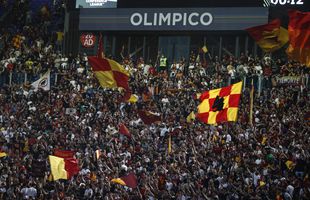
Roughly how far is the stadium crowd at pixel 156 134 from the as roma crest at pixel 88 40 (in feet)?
3.03

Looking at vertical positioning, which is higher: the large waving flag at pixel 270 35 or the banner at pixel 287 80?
the large waving flag at pixel 270 35

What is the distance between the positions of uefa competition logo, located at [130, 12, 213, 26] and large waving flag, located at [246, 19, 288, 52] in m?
15.1

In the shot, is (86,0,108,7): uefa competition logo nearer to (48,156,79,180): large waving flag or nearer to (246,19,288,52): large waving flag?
(48,156,79,180): large waving flag

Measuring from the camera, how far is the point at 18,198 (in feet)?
99.7

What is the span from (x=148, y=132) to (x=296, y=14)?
10630 millimetres

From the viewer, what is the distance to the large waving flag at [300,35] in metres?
22.6

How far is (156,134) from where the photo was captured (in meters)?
31.7

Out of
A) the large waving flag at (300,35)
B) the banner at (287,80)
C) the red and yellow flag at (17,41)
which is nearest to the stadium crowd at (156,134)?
the banner at (287,80)

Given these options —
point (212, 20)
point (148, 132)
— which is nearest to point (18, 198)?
point (148, 132)

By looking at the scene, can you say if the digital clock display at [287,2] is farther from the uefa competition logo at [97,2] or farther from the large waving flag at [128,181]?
the large waving flag at [128,181]

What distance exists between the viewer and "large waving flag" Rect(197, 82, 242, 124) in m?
26.1

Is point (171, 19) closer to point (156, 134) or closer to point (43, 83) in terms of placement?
point (43, 83)

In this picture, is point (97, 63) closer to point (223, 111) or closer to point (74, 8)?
point (223, 111)

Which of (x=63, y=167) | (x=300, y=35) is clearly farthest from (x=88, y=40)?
(x=300, y=35)
